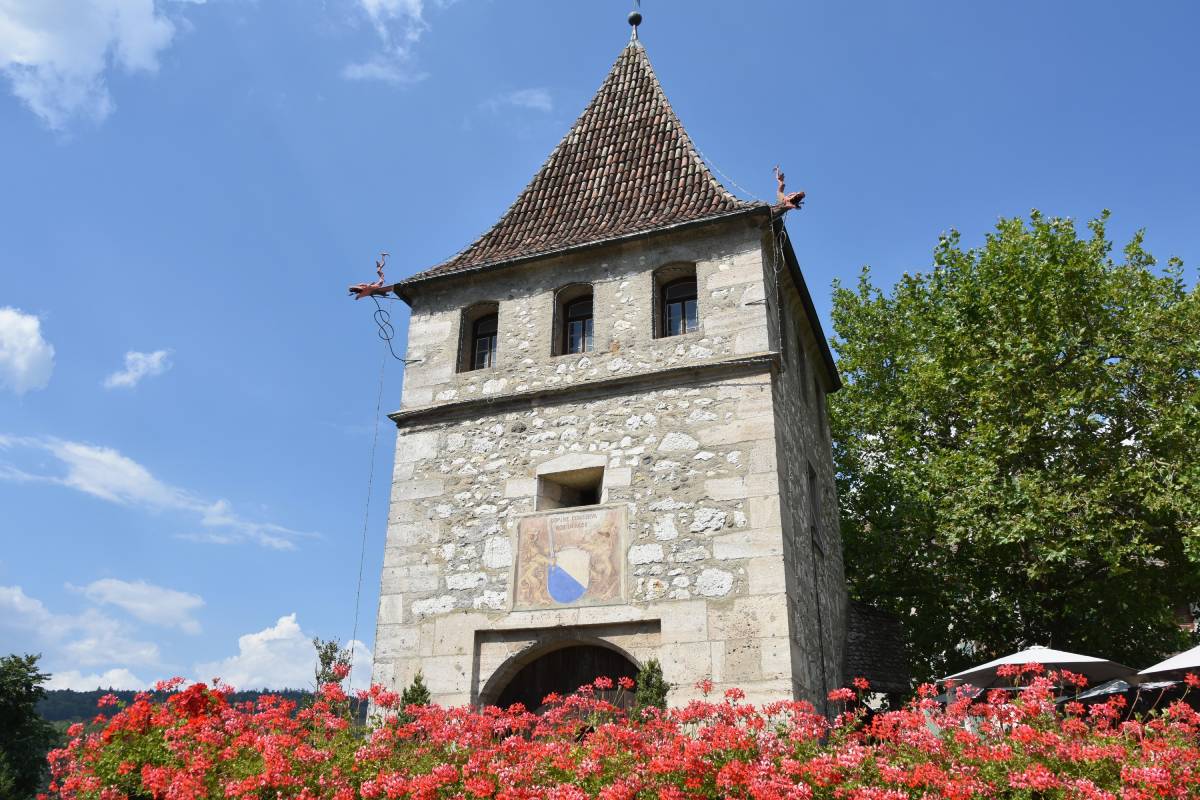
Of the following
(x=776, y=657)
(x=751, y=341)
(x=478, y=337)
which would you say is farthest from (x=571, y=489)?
(x=776, y=657)

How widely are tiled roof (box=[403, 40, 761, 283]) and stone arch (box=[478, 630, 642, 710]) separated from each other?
17.1 feet

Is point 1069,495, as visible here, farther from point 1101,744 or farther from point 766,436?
point 1101,744

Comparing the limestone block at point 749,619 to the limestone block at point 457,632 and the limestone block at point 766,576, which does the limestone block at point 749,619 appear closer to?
the limestone block at point 766,576

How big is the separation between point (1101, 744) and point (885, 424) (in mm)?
14642

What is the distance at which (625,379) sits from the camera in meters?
11.0

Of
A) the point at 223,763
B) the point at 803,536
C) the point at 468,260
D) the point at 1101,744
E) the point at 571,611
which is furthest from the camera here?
the point at 468,260

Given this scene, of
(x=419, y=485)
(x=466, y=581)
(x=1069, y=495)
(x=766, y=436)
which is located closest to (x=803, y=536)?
(x=766, y=436)

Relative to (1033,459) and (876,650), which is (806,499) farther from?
(1033,459)

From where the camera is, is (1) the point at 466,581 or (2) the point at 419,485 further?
(2) the point at 419,485

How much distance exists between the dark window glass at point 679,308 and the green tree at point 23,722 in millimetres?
17545

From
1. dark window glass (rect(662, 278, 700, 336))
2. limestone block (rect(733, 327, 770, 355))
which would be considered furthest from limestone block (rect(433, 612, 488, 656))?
limestone block (rect(733, 327, 770, 355))

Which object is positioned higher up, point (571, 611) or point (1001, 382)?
point (1001, 382)

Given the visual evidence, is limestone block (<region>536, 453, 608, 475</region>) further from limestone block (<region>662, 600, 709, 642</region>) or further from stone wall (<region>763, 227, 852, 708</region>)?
stone wall (<region>763, 227, 852, 708</region>)

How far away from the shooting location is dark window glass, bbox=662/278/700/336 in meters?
11.6
